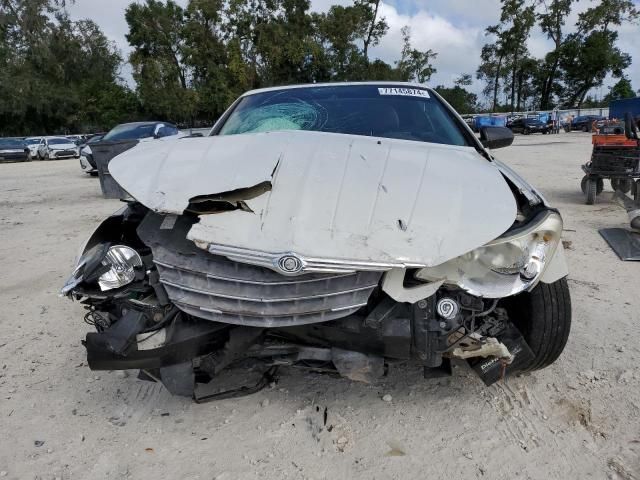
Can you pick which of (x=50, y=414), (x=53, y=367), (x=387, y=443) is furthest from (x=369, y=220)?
(x=53, y=367)

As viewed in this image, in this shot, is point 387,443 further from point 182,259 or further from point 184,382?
point 182,259

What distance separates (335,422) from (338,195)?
1132 millimetres

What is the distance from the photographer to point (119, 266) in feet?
7.32

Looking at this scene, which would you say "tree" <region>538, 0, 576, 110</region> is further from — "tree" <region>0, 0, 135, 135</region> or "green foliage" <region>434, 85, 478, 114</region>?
"tree" <region>0, 0, 135, 135</region>

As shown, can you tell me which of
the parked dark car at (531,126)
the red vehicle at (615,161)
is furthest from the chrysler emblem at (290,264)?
the parked dark car at (531,126)

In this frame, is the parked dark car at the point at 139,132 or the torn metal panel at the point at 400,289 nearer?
the torn metal panel at the point at 400,289

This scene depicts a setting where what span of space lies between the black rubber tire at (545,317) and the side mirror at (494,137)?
1.55m

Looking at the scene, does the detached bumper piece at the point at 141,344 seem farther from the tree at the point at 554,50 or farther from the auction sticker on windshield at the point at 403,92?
the tree at the point at 554,50

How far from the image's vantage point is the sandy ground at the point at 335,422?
2.12 m

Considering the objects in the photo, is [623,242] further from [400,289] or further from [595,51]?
[595,51]

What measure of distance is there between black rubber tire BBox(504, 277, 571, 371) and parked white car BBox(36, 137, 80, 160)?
1091 inches

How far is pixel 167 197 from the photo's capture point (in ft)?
7.07

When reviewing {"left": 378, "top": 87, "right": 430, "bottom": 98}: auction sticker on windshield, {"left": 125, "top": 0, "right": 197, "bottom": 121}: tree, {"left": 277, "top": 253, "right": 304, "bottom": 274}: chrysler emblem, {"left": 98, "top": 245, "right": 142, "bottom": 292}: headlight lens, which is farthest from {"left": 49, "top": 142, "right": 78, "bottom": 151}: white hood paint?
{"left": 277, "top": 253, "right": 304, "bottom": 274}: chrysler emblem

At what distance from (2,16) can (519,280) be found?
51.3 meters
